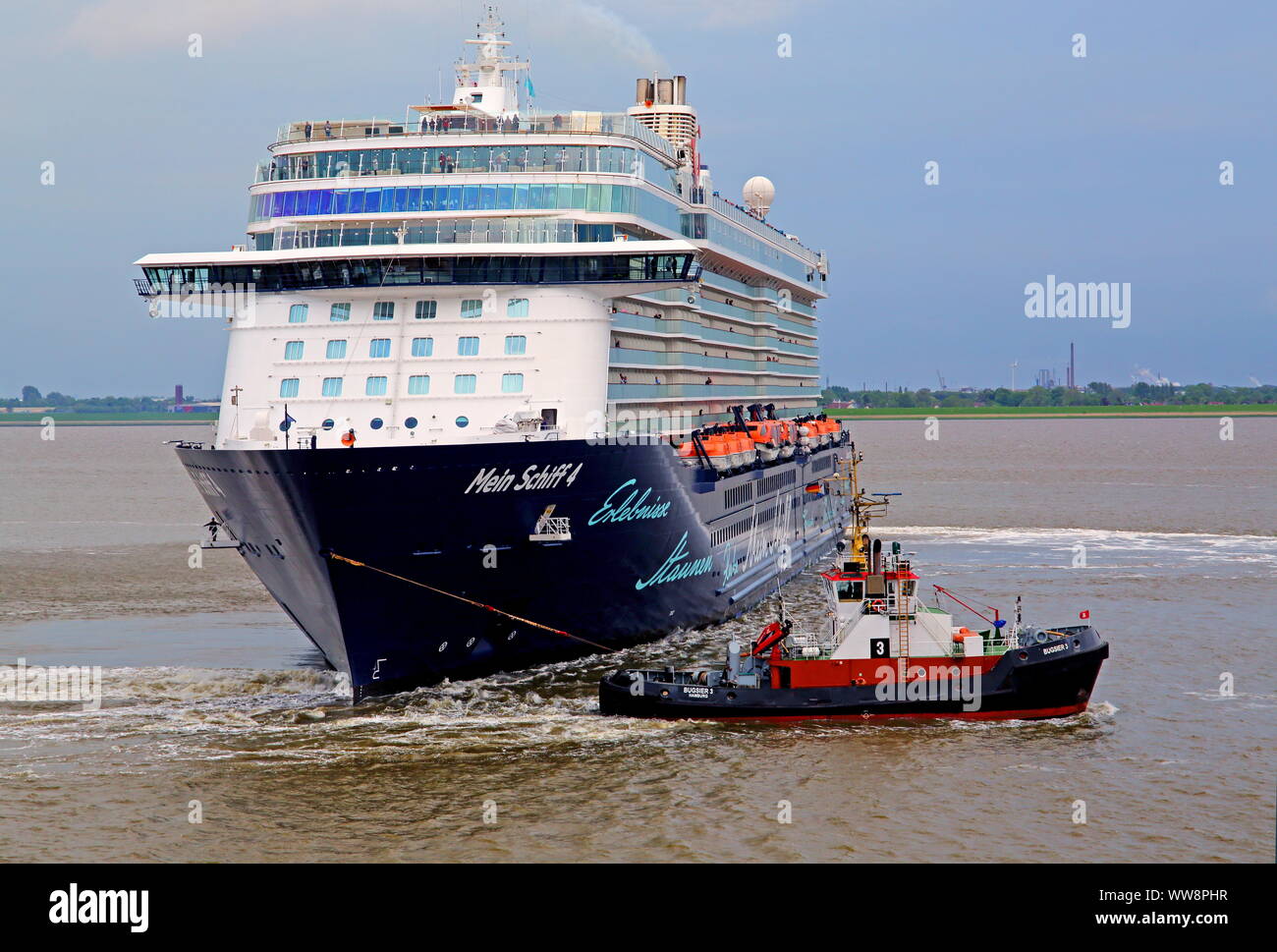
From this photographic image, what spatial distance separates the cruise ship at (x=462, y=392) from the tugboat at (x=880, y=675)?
355cm

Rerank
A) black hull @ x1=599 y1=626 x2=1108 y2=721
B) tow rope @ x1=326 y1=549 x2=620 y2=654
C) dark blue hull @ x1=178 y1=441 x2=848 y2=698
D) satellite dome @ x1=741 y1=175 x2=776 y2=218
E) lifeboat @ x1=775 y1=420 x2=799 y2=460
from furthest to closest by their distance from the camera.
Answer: satellite dome @ x1=741 y1=175 x2=776 y2=218
lifeboat @ x1=775 y1=420 x2=799 y2=460
black hull @ x1=599 y1=626 x2=1108 y2=721
tow rope @ x1=326 y1=549 x2=620 y2=654
dark blue hull @ x1=178 y1=441 x2=848 y2=698


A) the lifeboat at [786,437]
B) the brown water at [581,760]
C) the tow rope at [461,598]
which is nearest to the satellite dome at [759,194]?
Result: the lifeboat at [786,437]

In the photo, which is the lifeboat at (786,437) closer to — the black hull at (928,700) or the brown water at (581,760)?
the brown water at (581,760)

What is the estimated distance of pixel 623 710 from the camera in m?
25.5

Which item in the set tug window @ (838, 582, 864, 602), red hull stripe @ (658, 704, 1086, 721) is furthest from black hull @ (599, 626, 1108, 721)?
tug window @ (838, 582, 864, 602)

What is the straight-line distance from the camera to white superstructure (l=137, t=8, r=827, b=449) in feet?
90.3

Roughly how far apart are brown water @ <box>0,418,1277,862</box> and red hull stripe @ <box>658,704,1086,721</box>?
38cm

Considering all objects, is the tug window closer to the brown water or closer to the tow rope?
the brown water

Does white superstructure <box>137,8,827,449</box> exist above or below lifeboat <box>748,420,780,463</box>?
above

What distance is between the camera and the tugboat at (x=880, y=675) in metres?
25.7

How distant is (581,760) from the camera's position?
22.6 m

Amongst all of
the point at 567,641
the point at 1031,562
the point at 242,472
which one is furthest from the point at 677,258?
the point at 1031,562

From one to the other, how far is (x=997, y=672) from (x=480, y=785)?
434 inches
